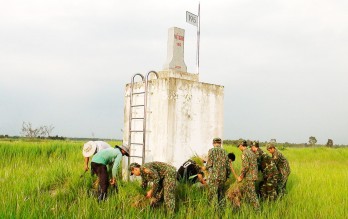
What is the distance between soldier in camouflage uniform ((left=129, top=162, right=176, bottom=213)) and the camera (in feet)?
26.4

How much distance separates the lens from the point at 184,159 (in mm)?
10109

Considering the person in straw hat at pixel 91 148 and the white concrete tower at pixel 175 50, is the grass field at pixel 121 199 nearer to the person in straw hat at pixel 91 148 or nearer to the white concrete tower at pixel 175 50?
the person in straw hat at pixel 91 148

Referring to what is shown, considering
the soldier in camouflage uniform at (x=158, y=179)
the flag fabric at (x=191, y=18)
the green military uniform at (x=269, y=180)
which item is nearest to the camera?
the soldier in camouflage uniform at (x=158, y=179)

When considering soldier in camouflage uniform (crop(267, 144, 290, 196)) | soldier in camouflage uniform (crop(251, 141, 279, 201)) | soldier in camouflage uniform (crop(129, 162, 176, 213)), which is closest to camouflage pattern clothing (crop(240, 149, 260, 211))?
soldier in camouflage uniform (crop(251, 141, 279, 201))

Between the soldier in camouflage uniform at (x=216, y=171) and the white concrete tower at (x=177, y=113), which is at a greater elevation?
the white concrete tower at (x=177, y=113)

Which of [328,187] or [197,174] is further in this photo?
[328,187]

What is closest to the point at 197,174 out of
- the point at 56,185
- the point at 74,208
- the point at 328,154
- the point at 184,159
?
Answer: the point at 184,159

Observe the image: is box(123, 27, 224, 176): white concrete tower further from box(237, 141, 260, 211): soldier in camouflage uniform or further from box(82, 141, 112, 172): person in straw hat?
box(237, 141, 260, 211): soldier in camouflage uniform

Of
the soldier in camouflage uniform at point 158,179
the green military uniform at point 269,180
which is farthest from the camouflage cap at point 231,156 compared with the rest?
the soldier in camouflage uniform at point 158,179

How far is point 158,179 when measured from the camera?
810 cm

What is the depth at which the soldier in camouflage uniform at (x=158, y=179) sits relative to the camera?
8.04 metres

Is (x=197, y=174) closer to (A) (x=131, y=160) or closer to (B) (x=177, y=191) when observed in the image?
(B) (x=177, y=191)

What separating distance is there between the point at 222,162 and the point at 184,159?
58.7 inches

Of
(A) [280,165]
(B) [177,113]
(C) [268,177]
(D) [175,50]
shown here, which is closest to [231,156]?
(C) [268,177]
